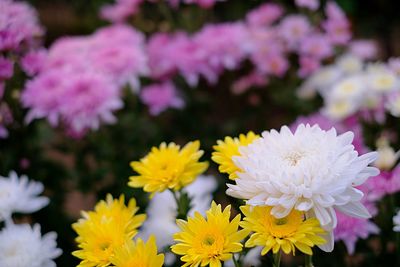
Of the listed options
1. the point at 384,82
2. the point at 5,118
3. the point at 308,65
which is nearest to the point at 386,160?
the point at 384,82

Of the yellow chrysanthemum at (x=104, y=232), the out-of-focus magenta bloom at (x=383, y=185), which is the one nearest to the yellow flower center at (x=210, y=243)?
the yellow chrysanthemum at (x=104, y=232)

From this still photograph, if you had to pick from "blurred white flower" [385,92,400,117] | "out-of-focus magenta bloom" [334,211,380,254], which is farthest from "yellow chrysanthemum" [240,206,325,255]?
"blurred white flower" [385,92,400,117]

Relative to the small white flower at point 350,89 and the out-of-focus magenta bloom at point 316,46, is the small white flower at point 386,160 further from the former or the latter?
the out-of-focus magenta bloom at point 316,46

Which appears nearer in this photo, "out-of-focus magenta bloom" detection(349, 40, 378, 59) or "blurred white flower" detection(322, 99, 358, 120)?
"blurred white flower" detection(322, 99, 358, 120)

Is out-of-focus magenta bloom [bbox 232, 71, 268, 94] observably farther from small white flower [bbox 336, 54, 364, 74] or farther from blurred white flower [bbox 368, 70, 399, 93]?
blurred white flower [bbox 368, 70, 399, 93]

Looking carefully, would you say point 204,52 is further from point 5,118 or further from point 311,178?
point 311,178

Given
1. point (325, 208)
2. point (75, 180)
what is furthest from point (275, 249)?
point (75, 180)
